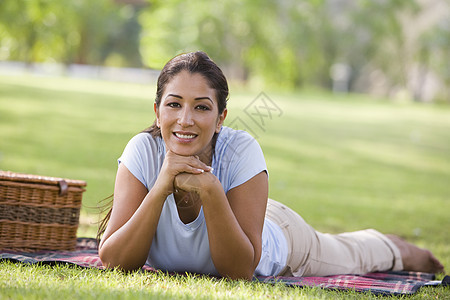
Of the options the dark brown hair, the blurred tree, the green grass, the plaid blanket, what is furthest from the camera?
the blurred tree

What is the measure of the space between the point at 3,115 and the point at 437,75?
69.4 ft

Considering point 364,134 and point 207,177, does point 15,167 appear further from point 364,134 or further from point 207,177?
point 364,134

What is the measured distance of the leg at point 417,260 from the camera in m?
4.30

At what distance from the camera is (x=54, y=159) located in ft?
32.2

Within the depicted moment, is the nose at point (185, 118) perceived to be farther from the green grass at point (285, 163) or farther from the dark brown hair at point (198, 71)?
the green grass at point (285, 163)

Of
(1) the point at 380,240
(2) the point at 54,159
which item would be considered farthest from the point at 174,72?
(2) the point at 54,159

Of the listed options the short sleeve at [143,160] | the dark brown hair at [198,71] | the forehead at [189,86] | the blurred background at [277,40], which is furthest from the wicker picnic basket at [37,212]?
the blurred background at [277,40]

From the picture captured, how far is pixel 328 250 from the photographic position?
3910 millimetres

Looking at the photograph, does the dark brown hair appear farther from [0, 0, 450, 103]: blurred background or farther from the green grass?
[0, 0, 450, 103]: blurred background

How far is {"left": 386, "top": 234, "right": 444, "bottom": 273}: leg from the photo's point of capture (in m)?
4.30

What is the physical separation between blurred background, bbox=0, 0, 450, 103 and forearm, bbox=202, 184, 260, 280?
16.7 metres

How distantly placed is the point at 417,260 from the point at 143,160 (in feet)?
7.14

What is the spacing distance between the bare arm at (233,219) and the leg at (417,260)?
1.59 meters

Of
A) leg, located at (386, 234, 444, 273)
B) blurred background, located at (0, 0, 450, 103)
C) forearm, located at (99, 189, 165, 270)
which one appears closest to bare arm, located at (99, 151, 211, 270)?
forearm, located at (99, 189, 165, 270)
